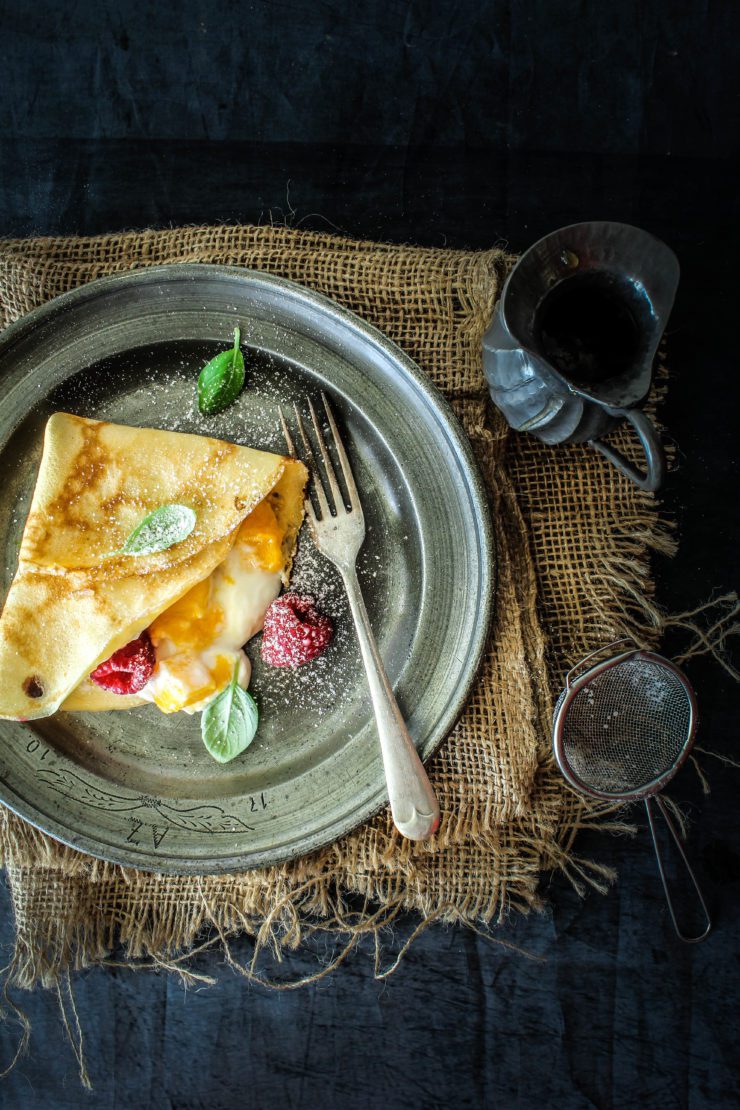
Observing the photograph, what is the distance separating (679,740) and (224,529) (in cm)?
98

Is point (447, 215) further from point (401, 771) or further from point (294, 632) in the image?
point (401, 771)

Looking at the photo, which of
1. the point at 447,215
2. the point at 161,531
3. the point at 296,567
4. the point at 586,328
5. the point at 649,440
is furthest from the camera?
the point at 447,215

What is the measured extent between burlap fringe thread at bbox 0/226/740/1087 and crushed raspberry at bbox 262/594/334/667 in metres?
0.33

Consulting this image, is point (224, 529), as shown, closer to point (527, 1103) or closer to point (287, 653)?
point (287, 653)

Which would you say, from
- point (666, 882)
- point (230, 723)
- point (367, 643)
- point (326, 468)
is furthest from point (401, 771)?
point (666, 882)

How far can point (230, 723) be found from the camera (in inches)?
60.0

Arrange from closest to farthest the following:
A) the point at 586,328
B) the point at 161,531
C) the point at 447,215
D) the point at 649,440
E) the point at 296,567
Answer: the point at 649,440, the point at 586,328, the point at 161,531, the point at 296,567, the point at 447,215

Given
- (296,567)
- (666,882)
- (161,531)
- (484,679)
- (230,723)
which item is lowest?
(666,882)

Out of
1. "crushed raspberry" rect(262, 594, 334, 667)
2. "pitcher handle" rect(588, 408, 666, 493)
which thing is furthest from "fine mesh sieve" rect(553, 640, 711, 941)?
"crushed raspberry" rect(262, 594, 334, 667)

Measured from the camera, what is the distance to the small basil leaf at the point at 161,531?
4.75 ft

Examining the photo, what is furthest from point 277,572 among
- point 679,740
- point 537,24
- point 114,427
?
point 537,24

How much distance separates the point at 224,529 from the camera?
148 cm

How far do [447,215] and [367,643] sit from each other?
92cm

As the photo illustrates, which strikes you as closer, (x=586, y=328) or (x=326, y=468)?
(x=586, y=328)
